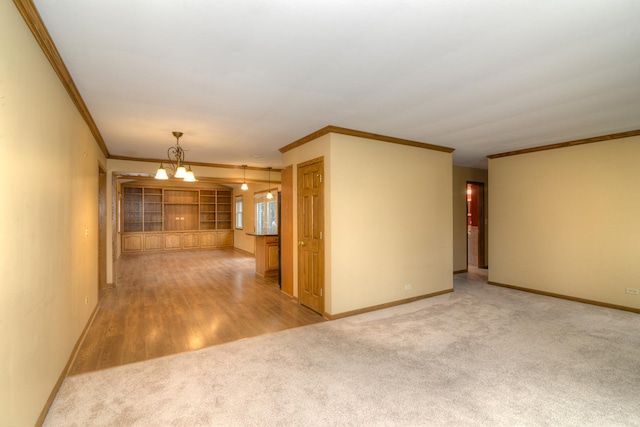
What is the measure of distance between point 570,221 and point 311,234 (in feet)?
13.9

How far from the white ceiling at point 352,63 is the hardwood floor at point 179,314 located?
2.55 meters

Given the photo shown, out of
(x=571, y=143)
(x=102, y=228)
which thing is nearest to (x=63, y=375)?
(x=102, y=228)

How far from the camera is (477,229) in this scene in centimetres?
788

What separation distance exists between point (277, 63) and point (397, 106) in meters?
1.50

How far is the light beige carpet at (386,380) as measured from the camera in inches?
84.8

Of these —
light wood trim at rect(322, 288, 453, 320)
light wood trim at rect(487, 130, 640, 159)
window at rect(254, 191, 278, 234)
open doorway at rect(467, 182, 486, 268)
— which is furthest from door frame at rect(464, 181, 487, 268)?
window at rect(254, 191, 278, 234)

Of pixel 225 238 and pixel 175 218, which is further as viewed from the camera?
pixel 225 238

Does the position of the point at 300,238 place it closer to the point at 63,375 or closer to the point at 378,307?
the point at 378,307

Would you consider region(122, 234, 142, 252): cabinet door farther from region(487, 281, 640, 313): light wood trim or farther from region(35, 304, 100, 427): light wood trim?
region(487, 281, 640, 313): light wood trim

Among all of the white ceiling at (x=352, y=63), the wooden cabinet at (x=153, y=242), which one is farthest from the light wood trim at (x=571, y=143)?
the wooden cabinet at (x=153, y=242)

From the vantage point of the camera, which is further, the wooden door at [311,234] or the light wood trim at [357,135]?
the wooden door at [311,234]

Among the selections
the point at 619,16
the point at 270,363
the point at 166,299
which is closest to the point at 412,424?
the point at 270,363

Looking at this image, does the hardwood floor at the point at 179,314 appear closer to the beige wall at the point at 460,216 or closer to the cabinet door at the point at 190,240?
the cabinet door at the point at 190,240

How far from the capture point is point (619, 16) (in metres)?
1.81
